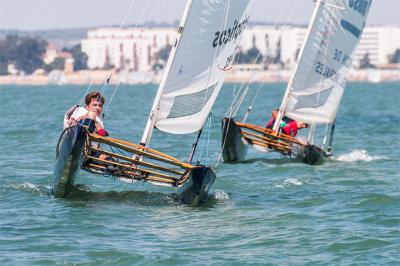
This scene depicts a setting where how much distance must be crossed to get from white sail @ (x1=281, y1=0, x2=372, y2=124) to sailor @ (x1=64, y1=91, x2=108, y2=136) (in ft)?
33.1

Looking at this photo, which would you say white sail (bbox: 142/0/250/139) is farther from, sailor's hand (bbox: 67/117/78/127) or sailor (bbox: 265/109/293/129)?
sailor (bbox: 265/109/293/129)

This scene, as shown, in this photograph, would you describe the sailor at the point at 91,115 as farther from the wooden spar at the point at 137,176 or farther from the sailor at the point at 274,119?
the sailor at the point at 274,119

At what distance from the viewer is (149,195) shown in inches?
743

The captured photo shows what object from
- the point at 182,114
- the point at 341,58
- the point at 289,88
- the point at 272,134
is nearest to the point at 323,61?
the point at 341,58

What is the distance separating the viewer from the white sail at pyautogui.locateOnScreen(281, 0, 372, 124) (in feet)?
90.5

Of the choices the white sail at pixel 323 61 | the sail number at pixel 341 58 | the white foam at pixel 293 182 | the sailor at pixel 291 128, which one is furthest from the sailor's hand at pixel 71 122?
the sail number at pixel 341 58

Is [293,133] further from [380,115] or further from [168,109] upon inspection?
[380,115]

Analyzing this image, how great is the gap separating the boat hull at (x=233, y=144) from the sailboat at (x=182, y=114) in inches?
216

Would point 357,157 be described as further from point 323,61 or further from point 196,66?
point 196,66

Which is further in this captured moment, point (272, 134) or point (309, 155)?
point (309, 155)

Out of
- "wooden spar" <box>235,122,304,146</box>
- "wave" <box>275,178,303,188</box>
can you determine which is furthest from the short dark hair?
"wooden spar" <box>235,122,304,146</box>

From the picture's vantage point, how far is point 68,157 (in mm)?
17062

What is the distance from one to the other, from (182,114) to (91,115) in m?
1.73

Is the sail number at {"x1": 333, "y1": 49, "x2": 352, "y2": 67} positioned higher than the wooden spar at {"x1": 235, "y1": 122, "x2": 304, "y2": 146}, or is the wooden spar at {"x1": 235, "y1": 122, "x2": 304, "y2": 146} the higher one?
the sail number at {"x1": 333, "y1": 49, "x2": 352, "y2": 67}
